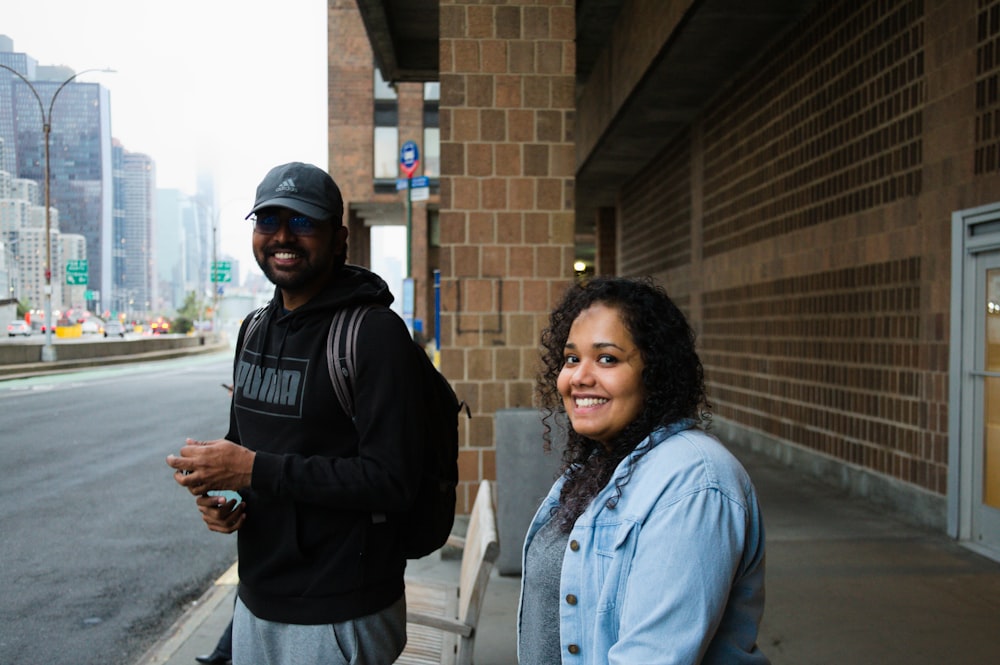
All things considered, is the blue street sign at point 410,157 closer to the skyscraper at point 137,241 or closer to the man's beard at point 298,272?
the man's beard at point 298,272

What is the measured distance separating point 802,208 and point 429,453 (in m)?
8.85

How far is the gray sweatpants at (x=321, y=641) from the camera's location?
83.5 inches

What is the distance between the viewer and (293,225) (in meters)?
2.24

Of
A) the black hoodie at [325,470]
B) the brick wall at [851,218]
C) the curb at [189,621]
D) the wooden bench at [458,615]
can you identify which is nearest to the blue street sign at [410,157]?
the brick wall at [851,218]

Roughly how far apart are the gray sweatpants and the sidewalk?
2442 millimetres

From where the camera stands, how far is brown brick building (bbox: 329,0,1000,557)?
6879 millimetres

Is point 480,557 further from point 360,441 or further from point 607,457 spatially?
point 607,457

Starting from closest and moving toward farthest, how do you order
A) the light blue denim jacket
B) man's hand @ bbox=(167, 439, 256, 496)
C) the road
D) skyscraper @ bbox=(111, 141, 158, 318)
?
the light blue denim jacket < man's hand @ bbox=(167, 439, 256, 496) < the road < skyscraper @ bbox=(111, 141, 158, 318)

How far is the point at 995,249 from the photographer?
652 cm

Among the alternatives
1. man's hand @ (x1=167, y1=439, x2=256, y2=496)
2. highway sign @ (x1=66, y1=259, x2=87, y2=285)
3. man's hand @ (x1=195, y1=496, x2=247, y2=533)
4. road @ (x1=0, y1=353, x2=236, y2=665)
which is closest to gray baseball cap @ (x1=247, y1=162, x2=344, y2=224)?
man's hand @ (x1=167, y1=439, x2=256, y2=496)

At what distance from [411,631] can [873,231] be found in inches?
254

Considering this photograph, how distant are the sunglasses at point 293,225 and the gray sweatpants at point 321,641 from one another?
0.96 m

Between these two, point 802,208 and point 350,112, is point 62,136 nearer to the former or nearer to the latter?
point 350,112

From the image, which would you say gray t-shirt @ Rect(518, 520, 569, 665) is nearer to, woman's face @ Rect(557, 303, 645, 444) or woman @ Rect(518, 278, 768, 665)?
woman @ Rect(518, 278, 768, 665)
